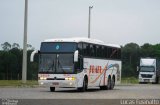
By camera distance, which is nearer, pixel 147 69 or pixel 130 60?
pixel 147 69

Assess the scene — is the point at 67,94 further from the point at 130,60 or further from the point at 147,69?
the point at 130,60

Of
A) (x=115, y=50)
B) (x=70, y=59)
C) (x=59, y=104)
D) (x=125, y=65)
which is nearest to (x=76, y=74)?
(x=70, y=59)

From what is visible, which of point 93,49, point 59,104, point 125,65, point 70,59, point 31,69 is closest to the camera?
point 59,104

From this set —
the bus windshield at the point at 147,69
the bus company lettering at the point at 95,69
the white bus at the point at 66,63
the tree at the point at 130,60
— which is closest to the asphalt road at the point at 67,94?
the white bus at the point at 66,63

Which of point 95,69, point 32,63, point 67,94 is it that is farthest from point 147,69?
point 67,94

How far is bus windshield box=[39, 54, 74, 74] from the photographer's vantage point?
35.2 meters

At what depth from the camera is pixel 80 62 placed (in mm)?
36000

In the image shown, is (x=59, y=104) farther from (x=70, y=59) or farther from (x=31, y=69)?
(x=31, y=69)

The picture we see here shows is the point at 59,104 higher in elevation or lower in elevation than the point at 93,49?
lower

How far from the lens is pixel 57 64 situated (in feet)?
115

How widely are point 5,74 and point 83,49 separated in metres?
66.1

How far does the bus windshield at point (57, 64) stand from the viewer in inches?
1384

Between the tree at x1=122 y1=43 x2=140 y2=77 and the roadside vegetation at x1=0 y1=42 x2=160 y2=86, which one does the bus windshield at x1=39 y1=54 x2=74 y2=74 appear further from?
the tree at x1=122 y1=43 x2=140 y2=77

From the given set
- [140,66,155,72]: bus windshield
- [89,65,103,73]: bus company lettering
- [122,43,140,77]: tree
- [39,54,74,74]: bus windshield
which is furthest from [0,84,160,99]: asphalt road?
[122,43,140,77]: tree
